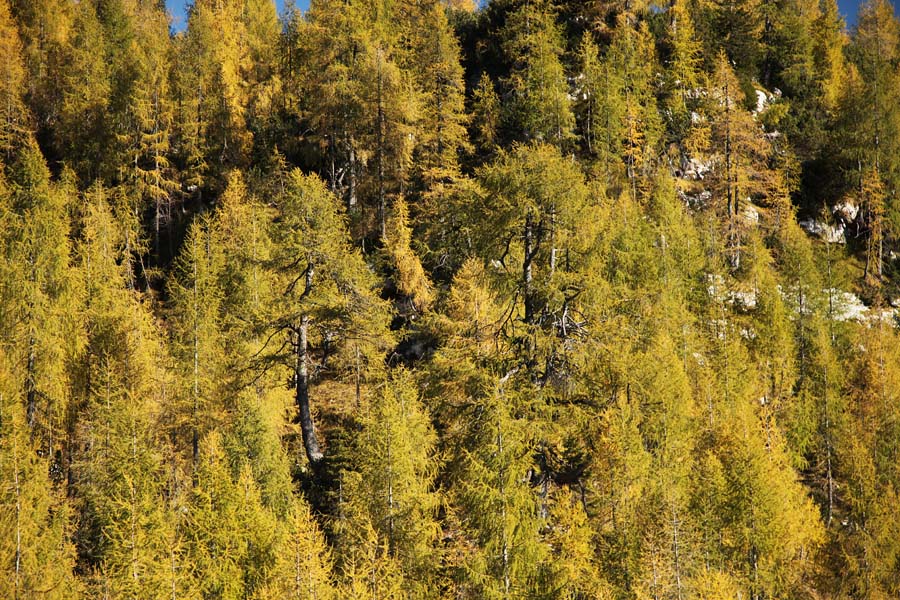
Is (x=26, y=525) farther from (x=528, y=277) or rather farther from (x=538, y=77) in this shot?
(x=538, y=77)

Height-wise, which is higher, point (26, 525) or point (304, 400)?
point (304, 400)

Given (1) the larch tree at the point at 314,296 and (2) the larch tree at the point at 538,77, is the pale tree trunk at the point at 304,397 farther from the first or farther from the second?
(2) the larch tree at the point at 538,77

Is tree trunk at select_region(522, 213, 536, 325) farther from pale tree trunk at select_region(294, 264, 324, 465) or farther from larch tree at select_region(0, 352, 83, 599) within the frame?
larch tree at select_region(0, 352, 83, 599)

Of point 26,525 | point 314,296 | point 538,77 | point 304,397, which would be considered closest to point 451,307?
point 314,296

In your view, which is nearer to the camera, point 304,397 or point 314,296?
point 314,296

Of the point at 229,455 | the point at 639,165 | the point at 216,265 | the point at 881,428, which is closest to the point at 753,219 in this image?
the point at 639,165

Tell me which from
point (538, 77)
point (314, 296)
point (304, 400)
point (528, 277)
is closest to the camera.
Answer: point (528, 277)

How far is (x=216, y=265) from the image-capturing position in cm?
3500

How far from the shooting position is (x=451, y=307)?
29.1 m

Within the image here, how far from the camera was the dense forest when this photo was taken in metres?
19.1

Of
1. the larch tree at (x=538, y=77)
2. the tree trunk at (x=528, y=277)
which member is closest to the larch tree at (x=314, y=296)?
the tree trunk at (x=528, y=277)

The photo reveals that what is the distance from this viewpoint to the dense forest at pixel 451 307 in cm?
1908

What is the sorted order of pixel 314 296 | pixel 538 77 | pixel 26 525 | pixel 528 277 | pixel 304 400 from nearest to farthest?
pixel 528 277, pixel 26 525, pixel 314 296, pixel 304 400, pixel 538 77

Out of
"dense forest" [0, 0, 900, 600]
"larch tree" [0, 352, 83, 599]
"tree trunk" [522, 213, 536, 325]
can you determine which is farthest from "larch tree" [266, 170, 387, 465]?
"larch tree" [0, 352, 83, 599]
